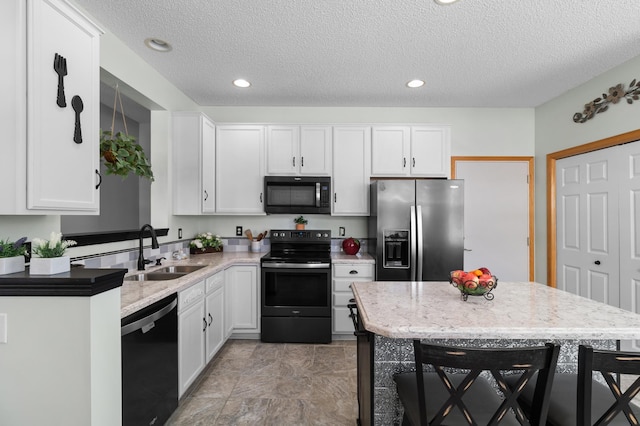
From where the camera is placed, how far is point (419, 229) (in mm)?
3213

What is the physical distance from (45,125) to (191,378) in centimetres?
185

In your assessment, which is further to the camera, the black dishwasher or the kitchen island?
the black dishwasher

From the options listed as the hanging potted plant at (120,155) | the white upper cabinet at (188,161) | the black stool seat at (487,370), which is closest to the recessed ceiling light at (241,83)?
the white upper cabinet at (188,161)

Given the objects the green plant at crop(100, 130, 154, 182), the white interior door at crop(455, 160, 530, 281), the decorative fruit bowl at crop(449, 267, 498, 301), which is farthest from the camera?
the white interior door at crop(455, 160, 530, 281)

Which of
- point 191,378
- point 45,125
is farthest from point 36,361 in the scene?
point 191,378

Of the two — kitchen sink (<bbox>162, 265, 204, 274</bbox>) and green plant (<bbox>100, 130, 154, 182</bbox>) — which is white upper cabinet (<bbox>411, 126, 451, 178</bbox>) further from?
green plant (<bbox>100, 130, 154, 182</bbox>)

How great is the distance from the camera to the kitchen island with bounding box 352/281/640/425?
1.22 meters

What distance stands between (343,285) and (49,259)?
254 cm

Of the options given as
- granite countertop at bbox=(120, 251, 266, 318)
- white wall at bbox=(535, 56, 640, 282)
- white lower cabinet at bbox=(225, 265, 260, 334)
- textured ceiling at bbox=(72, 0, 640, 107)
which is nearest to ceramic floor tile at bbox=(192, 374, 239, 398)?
white lower cabinet at bbox=(225, 265, 260, 334)

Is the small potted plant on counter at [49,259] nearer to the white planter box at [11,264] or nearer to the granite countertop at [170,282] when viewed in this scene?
the white planter box at [11,264]

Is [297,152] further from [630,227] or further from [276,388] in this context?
[630,227]

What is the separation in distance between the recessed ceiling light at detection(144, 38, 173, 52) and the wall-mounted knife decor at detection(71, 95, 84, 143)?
1172 mm

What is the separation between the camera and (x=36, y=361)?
1200 millimetres

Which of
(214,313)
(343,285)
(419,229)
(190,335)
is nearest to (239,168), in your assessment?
(214,313)
